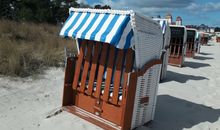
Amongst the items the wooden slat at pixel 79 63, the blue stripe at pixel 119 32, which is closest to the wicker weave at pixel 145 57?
the blue stripe at pixel 119 32

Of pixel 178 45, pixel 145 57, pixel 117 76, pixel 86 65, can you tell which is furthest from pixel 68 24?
pixel 178 45

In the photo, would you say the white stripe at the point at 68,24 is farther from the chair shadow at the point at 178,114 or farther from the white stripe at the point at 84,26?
the chair shadow at the point at 178,114

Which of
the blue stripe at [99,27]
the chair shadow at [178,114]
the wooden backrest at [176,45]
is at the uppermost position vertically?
the blue stripe at [99,27]

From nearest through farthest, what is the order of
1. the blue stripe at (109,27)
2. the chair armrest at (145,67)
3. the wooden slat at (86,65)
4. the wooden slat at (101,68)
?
the blue stripe at (109,27), the chair armrest at (145,67), the wooden slat at (101,68), the wooden slat at (86,65)

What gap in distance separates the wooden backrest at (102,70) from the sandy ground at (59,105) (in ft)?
1.84

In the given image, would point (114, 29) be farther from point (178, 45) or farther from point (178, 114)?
point (178, 45)

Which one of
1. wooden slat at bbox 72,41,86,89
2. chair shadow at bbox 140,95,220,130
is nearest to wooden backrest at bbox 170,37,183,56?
chair shadow at bbox 140,95,220,130

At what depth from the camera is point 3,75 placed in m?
7.04

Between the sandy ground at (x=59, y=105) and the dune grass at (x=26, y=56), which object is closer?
the sandy ground at (x=59, y=105)

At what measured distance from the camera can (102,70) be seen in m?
4.81

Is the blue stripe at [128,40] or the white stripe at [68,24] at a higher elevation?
the white stripe at [68,24]

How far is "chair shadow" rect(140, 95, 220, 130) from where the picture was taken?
510cm

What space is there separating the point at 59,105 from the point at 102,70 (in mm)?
1404

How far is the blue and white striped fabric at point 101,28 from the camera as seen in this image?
4.02 metres
